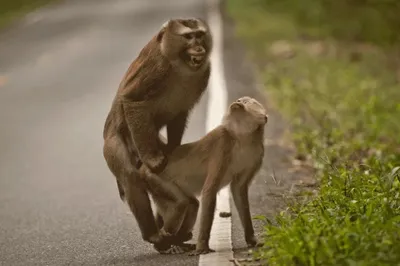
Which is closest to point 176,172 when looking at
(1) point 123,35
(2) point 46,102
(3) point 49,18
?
(2) point 46,102

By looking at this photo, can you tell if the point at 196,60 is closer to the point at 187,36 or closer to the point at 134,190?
the point at 187,36

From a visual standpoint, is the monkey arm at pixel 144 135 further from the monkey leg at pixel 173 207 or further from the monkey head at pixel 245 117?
the monkey head at pixel 245 117

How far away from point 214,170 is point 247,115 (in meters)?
0.43

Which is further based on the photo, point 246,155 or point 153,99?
point 153,99

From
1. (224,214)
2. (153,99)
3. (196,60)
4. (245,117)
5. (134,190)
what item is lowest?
(224,214)

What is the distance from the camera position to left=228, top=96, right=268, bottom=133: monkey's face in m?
7.26

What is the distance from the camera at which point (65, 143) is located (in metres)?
14.1

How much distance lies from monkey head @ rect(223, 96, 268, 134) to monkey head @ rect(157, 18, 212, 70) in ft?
1.26

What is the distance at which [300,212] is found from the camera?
7.36 m

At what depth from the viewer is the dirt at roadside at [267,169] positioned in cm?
826

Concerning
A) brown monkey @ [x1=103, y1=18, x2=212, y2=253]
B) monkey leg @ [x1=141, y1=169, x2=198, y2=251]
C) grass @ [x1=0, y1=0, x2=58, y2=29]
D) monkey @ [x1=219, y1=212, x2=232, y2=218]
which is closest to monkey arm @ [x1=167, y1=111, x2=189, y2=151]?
brown monkey @ [x1=103, y1=18, x2=212, y2=253]

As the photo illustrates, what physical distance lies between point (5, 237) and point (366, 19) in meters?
16.3

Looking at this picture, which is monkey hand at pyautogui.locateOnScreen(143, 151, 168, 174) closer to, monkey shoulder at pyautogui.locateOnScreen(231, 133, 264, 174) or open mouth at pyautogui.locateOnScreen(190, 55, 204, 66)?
monkey shoulder at pyautogui.locateOnScreen(231, 133, 264, 174)

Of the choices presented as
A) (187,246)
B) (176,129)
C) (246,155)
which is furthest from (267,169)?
(246,155)
